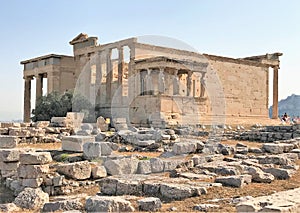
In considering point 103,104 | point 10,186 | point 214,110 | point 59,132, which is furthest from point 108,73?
point 10,186

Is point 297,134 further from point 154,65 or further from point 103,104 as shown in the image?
point 103,104

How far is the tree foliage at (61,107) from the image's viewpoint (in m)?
29.0

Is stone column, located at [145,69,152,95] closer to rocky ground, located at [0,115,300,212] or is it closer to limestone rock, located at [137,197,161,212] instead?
rocky ground, located at [0,115,300,212]

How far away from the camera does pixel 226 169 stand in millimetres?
8023

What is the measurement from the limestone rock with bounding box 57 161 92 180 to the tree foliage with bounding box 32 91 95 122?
20162 millimetres

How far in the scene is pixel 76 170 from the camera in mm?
7977

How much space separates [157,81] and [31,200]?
23.2m

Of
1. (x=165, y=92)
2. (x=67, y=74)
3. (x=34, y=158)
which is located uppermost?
(x=67, y=74)

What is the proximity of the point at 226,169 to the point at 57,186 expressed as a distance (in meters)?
3.40

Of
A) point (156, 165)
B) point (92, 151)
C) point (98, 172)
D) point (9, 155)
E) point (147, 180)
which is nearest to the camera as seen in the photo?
point (147, 180)

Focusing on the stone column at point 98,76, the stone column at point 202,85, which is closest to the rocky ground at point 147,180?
the stone column at point 202,85

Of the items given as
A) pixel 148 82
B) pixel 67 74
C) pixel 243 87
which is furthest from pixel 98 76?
pixel 243 87

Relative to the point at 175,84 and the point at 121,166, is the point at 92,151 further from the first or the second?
the point at 175,84

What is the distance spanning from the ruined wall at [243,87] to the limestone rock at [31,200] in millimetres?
27053
